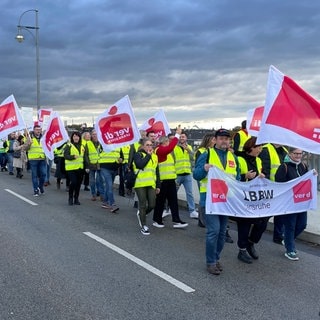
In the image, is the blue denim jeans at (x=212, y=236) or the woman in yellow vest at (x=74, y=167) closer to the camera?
the blue denim jeans at (x=212, y=236)

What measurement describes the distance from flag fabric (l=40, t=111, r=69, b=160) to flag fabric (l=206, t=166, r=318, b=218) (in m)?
7.54

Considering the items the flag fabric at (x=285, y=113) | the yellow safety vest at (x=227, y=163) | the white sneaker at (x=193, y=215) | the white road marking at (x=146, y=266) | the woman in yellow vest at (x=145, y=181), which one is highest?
the flag fabric at (x=285, y=113)

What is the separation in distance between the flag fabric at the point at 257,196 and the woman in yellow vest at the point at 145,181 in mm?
2325

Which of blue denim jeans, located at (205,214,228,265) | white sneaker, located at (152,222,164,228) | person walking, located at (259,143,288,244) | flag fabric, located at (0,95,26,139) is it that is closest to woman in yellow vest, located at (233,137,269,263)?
Answer: blue denim jeans, located at (205,214,228,265)

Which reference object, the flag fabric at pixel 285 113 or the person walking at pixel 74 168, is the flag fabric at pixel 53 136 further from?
the flag fabric at pixel 285 113

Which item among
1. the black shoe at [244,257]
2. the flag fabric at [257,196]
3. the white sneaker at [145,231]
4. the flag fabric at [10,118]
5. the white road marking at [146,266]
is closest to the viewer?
the white road marking at [146,266]

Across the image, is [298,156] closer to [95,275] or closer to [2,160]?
[95,275]

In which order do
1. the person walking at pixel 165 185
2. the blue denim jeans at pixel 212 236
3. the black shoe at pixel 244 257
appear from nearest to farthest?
the blue denim jeans at pixel 212 236
the black shoe at pixel 244 257
the person walking at pixel 165 185

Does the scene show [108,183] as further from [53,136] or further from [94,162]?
[53,136]

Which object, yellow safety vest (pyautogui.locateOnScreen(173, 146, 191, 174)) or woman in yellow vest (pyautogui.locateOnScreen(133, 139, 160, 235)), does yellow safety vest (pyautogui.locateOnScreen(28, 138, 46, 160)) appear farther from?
woman in yellow vest (pyautogui.locateOnScreen(133, 139, 160, 235))

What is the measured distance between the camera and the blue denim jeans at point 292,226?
6805 mm

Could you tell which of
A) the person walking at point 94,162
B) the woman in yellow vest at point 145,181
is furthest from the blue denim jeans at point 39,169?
the woman in yellow vest at point 145,181

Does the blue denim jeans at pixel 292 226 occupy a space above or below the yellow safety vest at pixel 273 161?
below

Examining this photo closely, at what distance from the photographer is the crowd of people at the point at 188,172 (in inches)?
248
